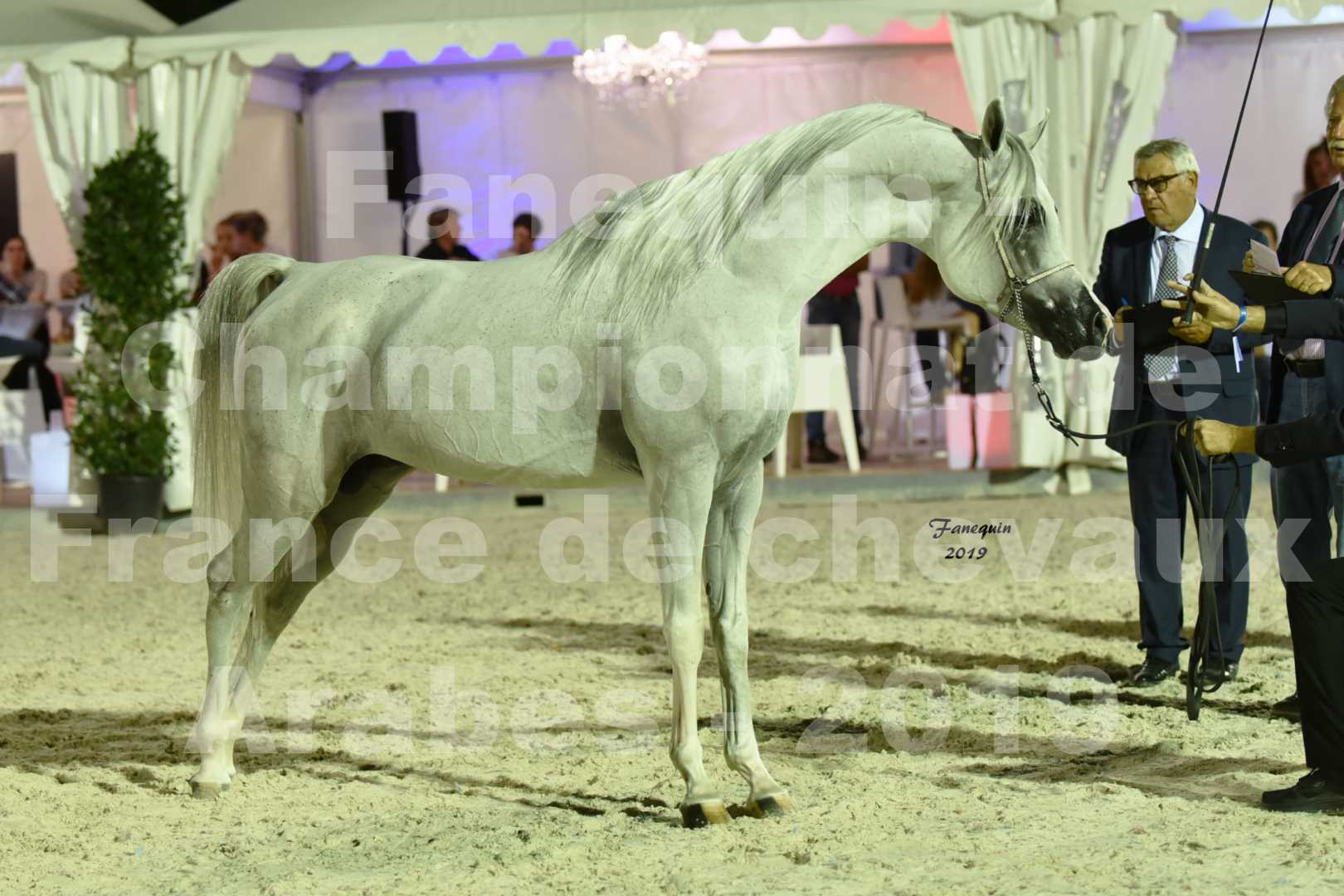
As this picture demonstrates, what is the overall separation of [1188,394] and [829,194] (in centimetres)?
194

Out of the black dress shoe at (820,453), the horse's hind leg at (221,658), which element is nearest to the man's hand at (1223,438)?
the horse's hind leg at (221,658)

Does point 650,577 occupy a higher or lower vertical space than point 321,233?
lower

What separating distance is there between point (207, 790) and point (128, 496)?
19.1 feet

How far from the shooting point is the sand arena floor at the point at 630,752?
335 cm

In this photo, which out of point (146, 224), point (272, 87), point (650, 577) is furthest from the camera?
point (272, 87)

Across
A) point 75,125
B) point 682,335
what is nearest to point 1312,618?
point 682,335

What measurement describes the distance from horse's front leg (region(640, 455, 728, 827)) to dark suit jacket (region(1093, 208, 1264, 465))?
1.88m

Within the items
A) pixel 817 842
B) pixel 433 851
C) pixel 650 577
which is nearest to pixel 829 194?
→ pixel 817 842

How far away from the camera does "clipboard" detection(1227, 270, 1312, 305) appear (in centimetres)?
382

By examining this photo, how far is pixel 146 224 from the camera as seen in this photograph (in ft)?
30.5

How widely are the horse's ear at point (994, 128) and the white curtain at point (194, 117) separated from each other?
7159mm

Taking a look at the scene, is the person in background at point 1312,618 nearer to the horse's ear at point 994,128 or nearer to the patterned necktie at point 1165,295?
the horse's ear at point 994,128

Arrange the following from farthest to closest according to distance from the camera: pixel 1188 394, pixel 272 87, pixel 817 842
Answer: pixel 272 87
pixel 1188 394
pixel 817 842

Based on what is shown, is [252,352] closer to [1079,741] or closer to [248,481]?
[248,481]
